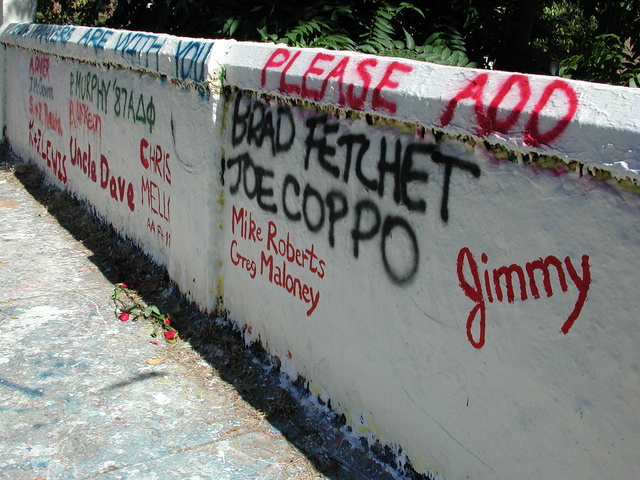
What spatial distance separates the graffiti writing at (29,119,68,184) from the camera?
27.1 ft

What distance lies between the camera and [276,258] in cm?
420

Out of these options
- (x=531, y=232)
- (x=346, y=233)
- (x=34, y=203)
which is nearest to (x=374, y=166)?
(x=346, y=233)

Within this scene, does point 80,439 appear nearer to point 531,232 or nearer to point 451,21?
point 531,232

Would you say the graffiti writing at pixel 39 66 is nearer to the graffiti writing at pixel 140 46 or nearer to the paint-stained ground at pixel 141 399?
the graffiti writing at pixel 140 46

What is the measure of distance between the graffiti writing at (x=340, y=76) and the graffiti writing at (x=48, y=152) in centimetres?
483

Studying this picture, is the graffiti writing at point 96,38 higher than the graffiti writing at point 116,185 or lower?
higher

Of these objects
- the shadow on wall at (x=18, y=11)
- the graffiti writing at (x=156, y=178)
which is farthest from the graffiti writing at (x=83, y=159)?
the shadow on wall at (x=18, y=11)

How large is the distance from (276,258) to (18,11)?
9.10 meters

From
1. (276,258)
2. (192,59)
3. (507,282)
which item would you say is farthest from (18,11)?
(507,282)

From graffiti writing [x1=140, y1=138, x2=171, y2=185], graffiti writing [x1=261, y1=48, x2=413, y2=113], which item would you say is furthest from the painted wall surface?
graffiti writing [x1=261, y1=48, x2=413, y2=113]

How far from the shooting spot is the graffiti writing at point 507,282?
2385mm

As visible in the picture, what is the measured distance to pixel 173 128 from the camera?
5.29m

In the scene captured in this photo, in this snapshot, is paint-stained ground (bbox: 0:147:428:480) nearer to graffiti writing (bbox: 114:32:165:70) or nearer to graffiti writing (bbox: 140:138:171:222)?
graffiti writing (bbox: 140:138:171:222)

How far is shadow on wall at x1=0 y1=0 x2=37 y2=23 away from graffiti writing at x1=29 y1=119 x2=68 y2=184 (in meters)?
2.70
